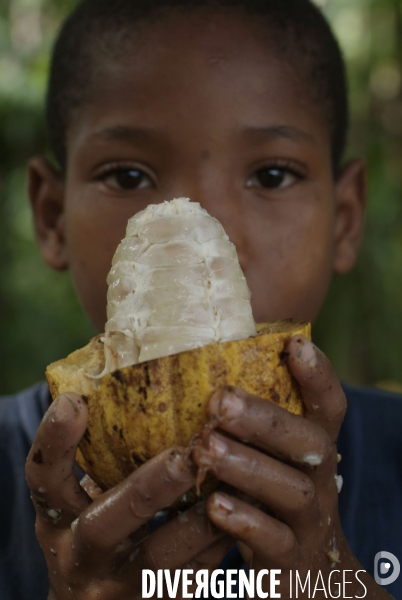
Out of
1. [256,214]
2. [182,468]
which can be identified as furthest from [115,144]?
[182,468]

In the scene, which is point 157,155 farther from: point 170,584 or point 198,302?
point 170,584

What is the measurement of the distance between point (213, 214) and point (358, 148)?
9.61ft

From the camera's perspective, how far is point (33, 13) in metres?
5.20

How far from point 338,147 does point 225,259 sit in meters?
1.22

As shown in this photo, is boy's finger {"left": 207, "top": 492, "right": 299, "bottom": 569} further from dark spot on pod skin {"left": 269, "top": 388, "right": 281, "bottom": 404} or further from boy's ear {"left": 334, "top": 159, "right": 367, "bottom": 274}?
boy's ear {"left": 334, "top": 159, "right": 367, "bottom": 274}

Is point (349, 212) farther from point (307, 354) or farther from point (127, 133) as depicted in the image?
point (307, 354)

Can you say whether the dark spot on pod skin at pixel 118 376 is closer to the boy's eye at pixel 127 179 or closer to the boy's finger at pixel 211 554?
the boy's finger at pixel 211 554

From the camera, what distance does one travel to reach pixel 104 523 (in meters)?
1.03

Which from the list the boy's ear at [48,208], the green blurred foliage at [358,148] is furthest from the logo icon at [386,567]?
the green blurred foliage at [358,148]

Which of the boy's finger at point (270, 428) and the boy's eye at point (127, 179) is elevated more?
the boy's eye at point (127, 179)

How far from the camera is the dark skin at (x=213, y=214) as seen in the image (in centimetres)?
107

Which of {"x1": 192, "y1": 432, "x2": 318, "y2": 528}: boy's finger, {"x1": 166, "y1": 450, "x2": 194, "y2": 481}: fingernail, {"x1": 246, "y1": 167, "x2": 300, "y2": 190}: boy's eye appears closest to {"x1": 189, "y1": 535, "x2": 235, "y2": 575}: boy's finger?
{"x1": 192, "y1": 432, "x2": 318, "y2": 528}: boy's finger

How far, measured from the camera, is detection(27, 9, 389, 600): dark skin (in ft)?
3.51

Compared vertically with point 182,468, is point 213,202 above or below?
above
